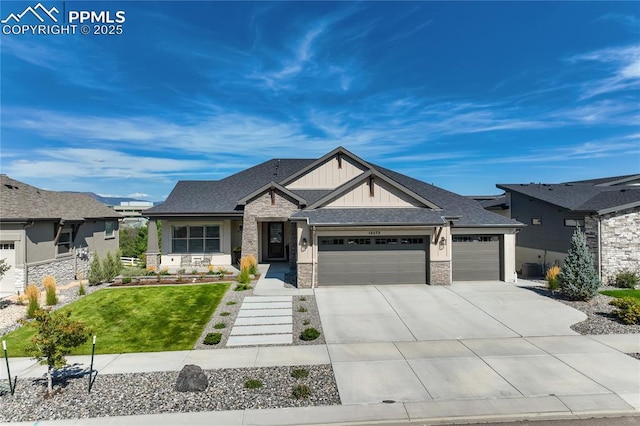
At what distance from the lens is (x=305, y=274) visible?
15594mm

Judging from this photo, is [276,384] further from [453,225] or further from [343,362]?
[453,225]

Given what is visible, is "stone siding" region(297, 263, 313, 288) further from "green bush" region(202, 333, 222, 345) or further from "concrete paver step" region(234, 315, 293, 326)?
"green bush" region(202, 333, 222, 345)

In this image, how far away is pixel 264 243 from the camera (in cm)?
2181

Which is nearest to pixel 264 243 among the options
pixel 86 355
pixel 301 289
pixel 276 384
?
pixel 301 289

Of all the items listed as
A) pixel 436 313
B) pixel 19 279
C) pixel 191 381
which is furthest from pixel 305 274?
pixel 19 279

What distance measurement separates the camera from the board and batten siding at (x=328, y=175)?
21.2 meters

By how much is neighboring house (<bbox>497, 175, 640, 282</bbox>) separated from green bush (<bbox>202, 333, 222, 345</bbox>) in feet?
58.4

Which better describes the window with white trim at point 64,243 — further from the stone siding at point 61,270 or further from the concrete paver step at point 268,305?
the concrete paver step at point 268,305

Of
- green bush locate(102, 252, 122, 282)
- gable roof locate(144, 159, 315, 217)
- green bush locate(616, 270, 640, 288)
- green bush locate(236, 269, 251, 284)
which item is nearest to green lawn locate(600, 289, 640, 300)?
green bush locate(616, 270, 640, 288)

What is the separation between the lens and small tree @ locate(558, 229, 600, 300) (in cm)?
1318

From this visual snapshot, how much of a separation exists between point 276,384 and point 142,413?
259cm

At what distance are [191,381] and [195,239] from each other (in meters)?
14.7

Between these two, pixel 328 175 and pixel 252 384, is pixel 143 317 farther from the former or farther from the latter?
pixel 328 175

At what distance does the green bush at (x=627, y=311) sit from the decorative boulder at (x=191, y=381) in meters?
12.9
